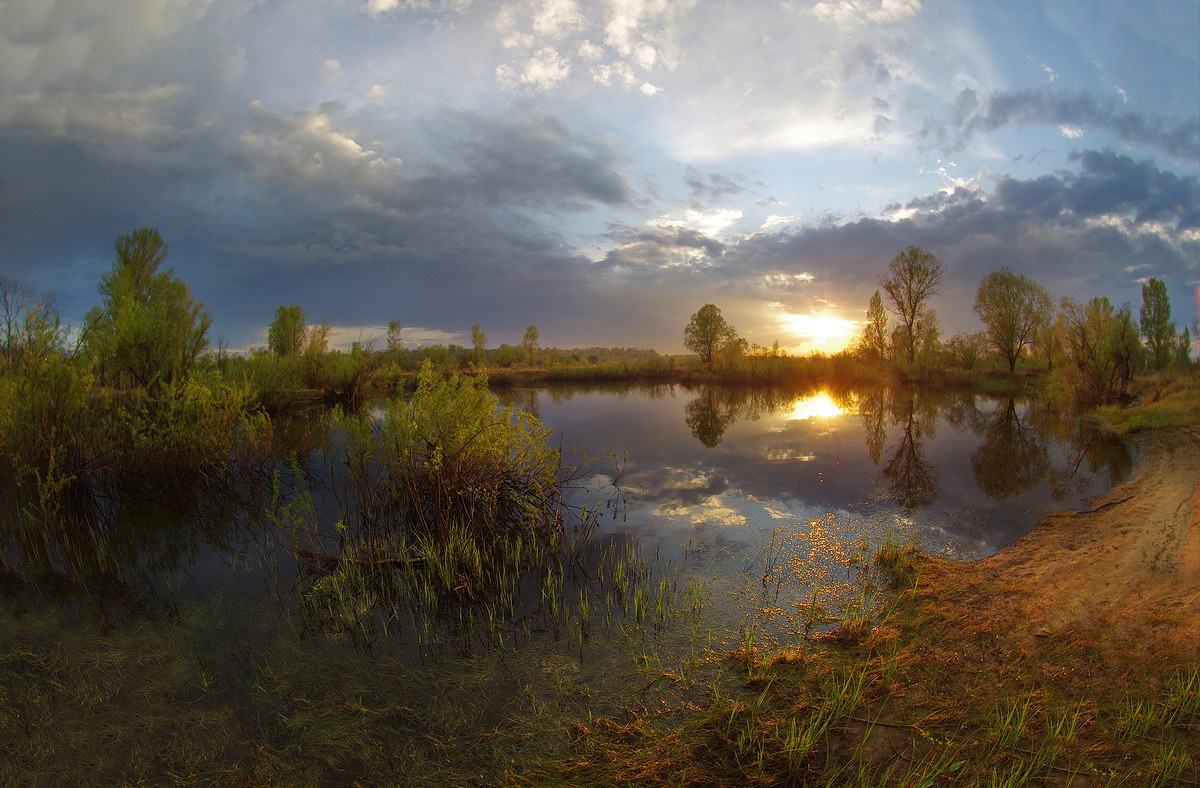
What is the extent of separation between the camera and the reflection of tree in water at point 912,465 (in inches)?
321

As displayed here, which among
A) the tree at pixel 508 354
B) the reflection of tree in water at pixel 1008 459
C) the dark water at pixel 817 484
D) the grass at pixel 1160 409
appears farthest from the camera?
the tree at pixel 508 354

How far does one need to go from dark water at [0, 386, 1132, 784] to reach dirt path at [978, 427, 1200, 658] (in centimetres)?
56

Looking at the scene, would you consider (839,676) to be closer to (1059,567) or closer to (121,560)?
(1059,567)

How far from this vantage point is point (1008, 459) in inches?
432

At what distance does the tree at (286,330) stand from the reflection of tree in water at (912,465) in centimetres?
2888

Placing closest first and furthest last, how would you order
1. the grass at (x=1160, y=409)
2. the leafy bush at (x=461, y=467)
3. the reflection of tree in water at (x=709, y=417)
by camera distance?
the leafy bush at (x=461, y=467)
the grass at (x=1160, y=409)
the reflection of tree in water at (x=709, y=417)

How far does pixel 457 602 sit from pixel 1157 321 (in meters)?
46.0

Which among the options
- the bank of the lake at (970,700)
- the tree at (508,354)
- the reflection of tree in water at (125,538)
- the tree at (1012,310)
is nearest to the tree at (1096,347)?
the tree at (1012,310)

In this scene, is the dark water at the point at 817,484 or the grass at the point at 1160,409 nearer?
the dark water at the point at 817,484

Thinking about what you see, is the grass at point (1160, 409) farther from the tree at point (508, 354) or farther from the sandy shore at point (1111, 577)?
the tree at point (508, 354)

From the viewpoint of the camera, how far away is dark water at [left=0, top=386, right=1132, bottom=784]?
3264 millimetres

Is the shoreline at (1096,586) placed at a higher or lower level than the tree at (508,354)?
lower

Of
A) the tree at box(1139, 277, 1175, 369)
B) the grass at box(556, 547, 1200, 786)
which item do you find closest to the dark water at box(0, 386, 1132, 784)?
the grass at box(556, 547, 1200, 786)

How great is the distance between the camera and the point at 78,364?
6.93m
